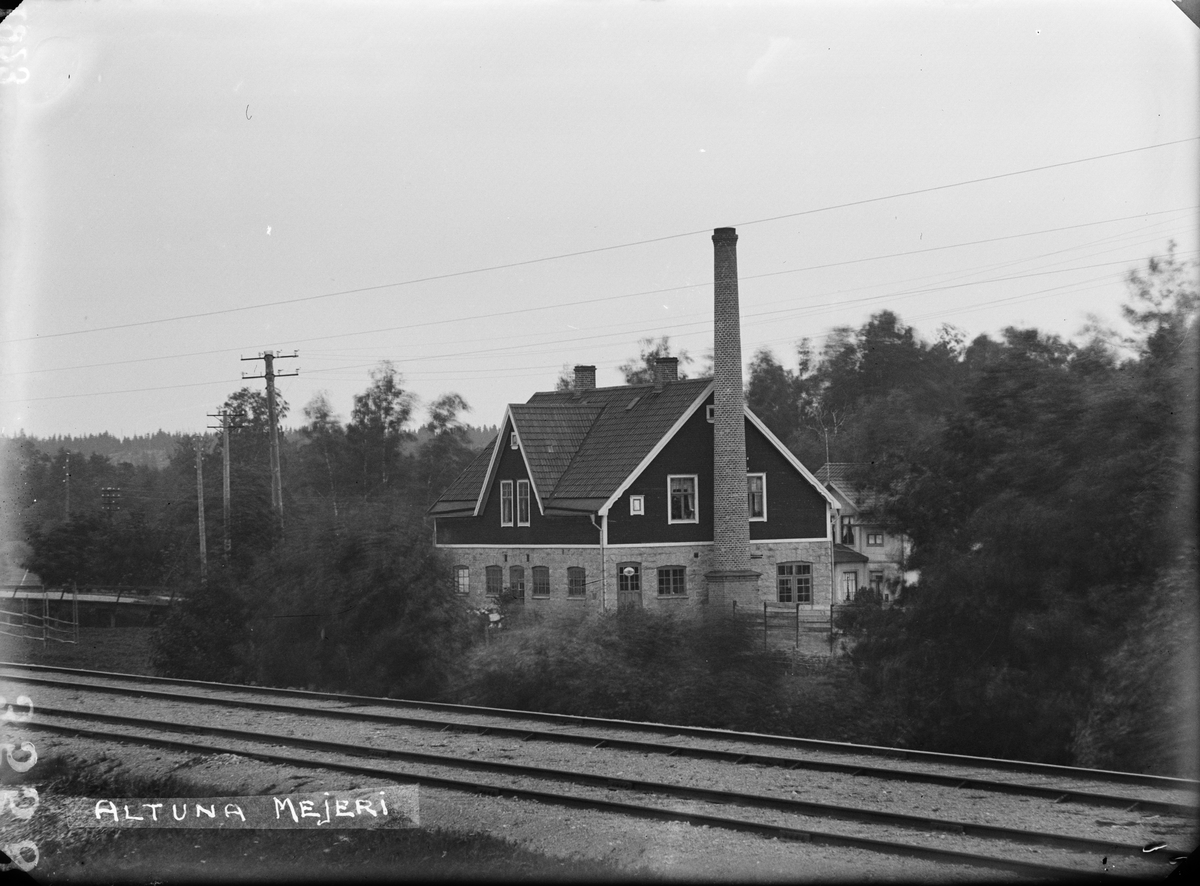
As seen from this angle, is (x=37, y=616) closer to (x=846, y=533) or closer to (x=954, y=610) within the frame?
(x=954, y=610)

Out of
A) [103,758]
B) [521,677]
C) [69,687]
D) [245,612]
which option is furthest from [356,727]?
[245,612]

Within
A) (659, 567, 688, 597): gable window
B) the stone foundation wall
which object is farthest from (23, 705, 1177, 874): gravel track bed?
(659, 567, 688, 597): gable window

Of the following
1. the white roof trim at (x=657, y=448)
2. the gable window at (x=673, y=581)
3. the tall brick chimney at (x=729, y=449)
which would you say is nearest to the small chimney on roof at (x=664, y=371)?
the white roof trim at (x=657, y=448)

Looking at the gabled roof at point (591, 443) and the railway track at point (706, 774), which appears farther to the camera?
the gabled roof at point (591, 443)

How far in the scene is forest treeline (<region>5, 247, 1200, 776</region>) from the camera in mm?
16328

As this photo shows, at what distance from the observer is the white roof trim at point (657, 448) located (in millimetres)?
32688

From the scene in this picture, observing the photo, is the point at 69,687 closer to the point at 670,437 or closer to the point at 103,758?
the point at 103,758

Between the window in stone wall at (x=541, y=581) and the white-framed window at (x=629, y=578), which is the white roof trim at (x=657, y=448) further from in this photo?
the window in stone wall at (x=541, y=581)

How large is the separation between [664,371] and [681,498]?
5127mm

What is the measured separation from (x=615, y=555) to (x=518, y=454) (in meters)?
4.99

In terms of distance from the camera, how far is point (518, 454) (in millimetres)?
35719

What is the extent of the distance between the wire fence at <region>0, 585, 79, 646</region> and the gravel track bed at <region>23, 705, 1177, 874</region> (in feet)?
67.6

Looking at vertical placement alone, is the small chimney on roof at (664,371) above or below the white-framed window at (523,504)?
above

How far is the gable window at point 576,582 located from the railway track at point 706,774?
45.5ft
